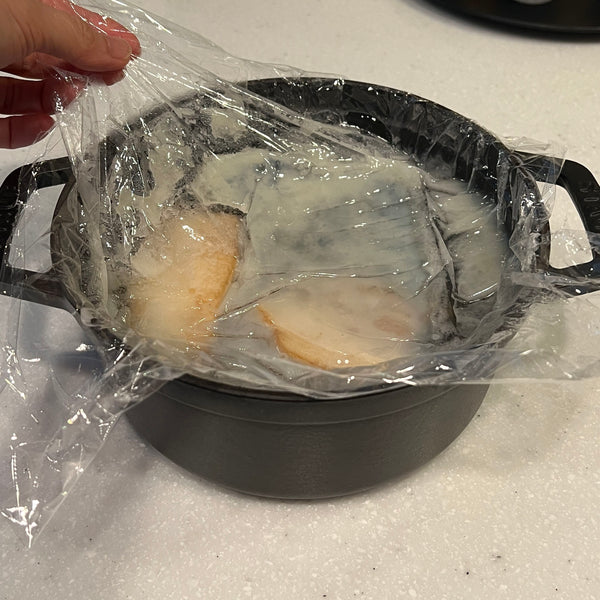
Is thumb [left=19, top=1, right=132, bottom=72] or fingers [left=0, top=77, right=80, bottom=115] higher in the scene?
thumb [left=19, top=1, right=132, bottom=72]

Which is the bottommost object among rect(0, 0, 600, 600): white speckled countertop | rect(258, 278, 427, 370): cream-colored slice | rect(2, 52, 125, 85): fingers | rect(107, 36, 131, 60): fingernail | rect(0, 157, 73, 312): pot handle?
rect(0, 0, 600, 600): white speckled countertop

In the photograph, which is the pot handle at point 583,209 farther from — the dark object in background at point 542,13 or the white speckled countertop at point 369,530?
the dark object in background at point 542,13

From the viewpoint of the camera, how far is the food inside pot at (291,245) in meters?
0.61

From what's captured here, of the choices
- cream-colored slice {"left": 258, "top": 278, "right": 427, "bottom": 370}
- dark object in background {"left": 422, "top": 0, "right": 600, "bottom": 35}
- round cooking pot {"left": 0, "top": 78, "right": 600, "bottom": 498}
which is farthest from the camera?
dark object in background {"left": 422, "top": 0, "right": 600, "bottom": 35}

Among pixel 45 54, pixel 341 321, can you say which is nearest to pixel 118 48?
pixel 45 54

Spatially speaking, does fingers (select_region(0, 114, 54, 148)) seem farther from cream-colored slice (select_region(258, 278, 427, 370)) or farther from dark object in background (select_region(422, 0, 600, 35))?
dark object in background (select_region(422, 0, 600, 35))

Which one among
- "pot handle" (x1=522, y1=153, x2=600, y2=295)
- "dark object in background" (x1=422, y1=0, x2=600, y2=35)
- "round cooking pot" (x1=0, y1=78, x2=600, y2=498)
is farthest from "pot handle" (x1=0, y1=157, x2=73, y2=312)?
"dark object in background" (x1=422, y1=0, x2=600, y2=35)

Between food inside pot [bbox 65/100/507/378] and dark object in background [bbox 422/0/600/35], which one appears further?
dark object in background [bbox 422/0/600/35]

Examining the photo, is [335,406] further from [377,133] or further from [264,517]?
[377,133]

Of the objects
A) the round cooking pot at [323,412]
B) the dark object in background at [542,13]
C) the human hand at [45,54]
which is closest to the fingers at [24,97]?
the human hand at [45,54]

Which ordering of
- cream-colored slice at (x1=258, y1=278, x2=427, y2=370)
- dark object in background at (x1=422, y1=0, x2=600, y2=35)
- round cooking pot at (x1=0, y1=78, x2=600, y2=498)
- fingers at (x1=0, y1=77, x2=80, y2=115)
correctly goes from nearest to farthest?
round cooking pot at (x1=0, y1=78, x2=600, y2=498), cream-colored slice at (x1=258, y1=278, x2=427, y2=370), fingers at (x1=0, y1=77, x2=80, y2=115), dark object in background at (x1=422, y1=0, x2=600, y2=35)

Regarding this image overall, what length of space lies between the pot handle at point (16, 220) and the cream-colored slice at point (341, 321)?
19cm

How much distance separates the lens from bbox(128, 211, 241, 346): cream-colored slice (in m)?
0.61

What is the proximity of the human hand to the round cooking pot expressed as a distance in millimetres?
96
